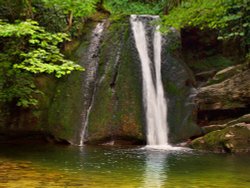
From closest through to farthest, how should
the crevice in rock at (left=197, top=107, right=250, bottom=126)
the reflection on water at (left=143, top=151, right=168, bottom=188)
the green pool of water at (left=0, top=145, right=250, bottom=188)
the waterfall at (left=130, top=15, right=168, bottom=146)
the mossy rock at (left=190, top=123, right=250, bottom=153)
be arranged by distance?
the green pool of water at (left=0, top=145, right=250, bottom=188)
the reflection on water at (left=143, top=151, right=168, bottom=188)
the mossy rock at (left=190, top=123, right=250, bottom=153)
the waterfall at (left=130, top=15, right=168, bottom=146)
the crevice in rock at (left=197, top=107, right=250, bottom=126)

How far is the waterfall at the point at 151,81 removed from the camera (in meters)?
14.2

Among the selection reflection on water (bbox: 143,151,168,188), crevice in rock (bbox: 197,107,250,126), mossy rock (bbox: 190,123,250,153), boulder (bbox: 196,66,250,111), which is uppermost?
boulder (bbox: 196,66,250,111)

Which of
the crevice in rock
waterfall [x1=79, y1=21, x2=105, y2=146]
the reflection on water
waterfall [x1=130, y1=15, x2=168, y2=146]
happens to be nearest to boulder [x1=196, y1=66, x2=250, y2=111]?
the crevice in rock

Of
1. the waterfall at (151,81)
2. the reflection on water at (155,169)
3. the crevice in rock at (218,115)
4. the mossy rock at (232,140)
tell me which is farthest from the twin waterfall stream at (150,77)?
the reflection on water at (155,169)

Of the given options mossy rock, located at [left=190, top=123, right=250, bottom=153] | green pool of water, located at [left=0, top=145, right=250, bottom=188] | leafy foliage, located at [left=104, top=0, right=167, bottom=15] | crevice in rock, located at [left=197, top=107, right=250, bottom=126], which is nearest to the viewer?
green pool of water, located at [left=0, top=145, right=250, bottom=188]

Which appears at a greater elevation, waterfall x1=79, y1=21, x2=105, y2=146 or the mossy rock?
waterfall x1=79, y1=21, x2=105, y2=146

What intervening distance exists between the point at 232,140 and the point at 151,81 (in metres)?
4.58

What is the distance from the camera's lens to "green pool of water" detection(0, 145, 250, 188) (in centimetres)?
657

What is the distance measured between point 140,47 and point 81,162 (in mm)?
7985

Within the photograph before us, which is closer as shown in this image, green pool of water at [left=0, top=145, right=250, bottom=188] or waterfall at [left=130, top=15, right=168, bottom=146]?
green pool of water at [left=0, top=145, right=250, bottom=188]

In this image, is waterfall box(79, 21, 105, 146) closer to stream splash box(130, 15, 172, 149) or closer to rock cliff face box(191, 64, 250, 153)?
stream splash box(130, 15, 172, 149)

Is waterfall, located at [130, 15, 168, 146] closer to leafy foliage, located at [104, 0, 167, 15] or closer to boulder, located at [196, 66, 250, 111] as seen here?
boulder, located at [196, 66, 250, 111]

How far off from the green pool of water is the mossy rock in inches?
30.2

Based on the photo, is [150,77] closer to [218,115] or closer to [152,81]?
[152,81]
